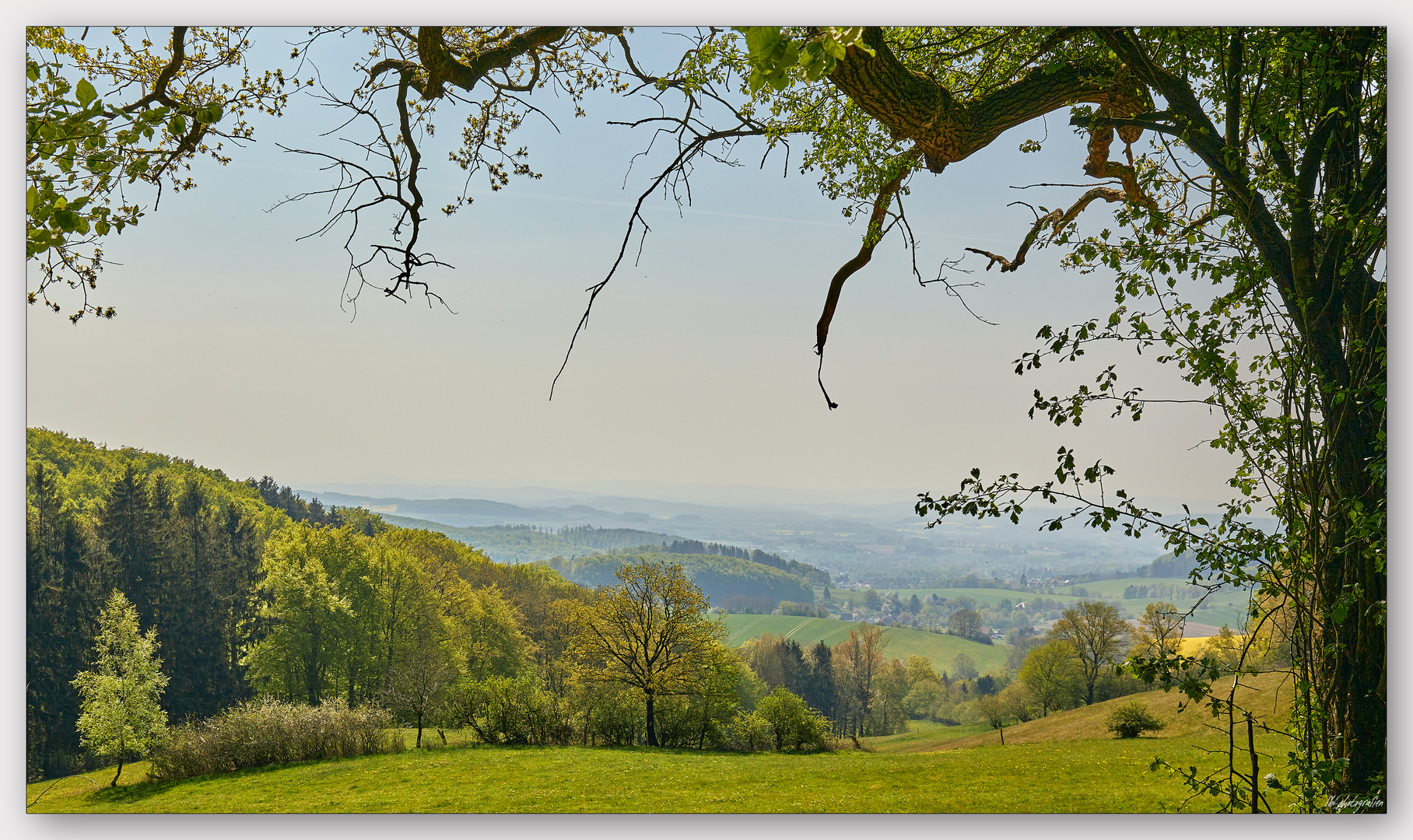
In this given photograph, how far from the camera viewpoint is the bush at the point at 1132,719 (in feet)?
13.3

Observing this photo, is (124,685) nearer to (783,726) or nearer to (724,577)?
(724,577)

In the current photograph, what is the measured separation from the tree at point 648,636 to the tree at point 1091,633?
196 cm

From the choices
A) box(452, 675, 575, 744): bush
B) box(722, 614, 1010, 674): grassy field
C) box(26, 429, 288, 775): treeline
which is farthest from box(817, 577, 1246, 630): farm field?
box(26, 429, 288, 775): treeline

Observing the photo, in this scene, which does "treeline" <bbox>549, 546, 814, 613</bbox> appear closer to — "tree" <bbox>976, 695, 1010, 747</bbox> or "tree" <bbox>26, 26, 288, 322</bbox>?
"tree" <bbox>976, 695, 1010, 747</bbox>

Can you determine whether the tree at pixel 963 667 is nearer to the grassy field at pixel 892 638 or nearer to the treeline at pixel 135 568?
Answer: the grassy field at pixel 892 638

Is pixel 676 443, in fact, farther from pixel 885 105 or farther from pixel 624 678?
pixel 885 105

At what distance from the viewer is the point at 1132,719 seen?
4191 mm

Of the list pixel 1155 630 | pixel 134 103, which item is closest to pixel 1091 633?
pixel 1155 630

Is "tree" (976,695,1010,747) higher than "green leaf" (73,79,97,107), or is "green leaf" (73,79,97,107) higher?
"green leaf" (73,79,97,107)

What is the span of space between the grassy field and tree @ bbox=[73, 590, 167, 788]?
2.85 metres

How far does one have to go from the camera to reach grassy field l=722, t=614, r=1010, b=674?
13.7ft

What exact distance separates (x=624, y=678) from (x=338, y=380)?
227 cm
